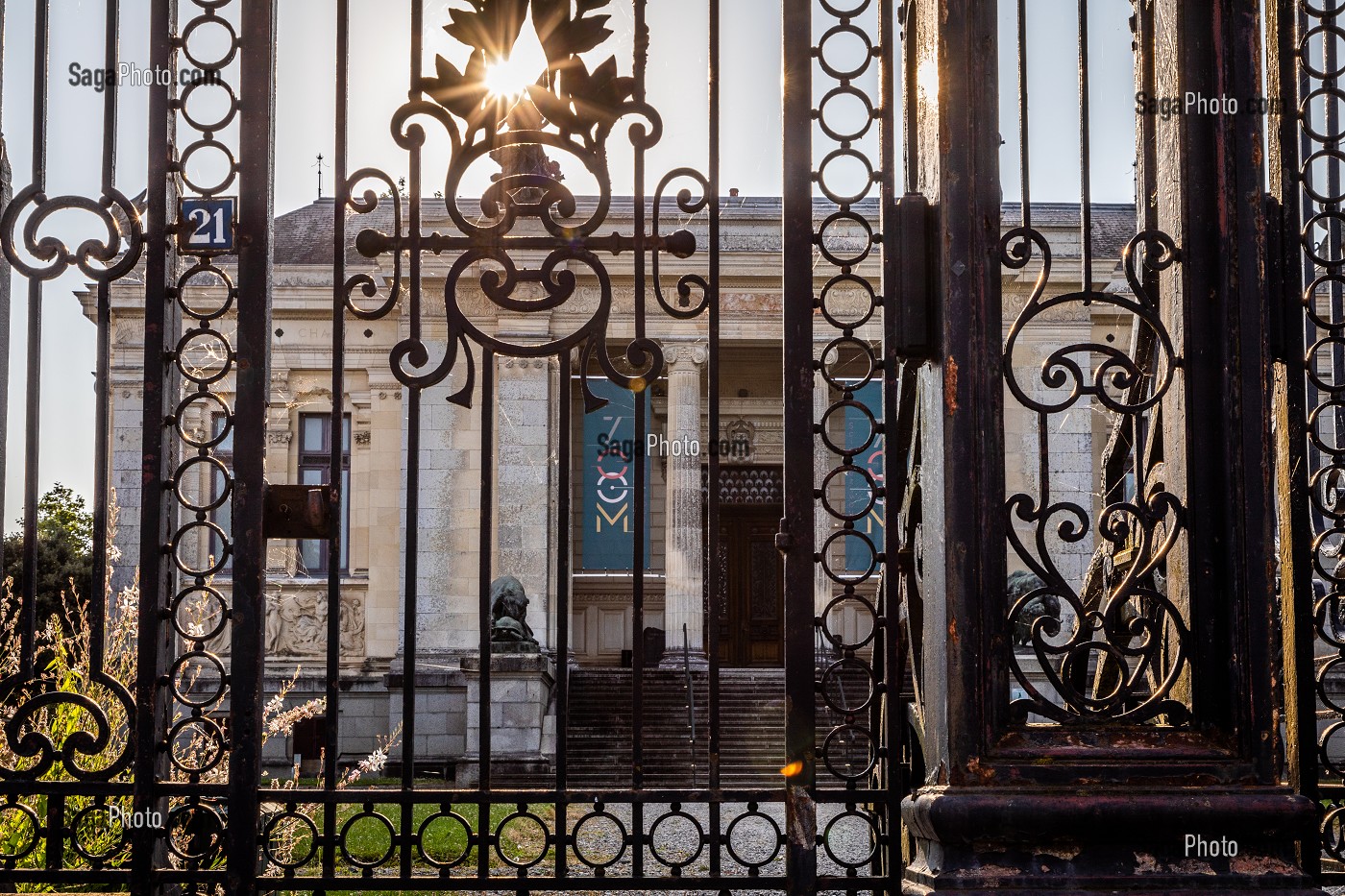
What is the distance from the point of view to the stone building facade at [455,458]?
64.8 ft

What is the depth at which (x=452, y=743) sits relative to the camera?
63.4 ft

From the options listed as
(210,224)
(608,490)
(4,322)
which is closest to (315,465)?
(608,490)

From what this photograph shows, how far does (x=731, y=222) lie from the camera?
2031cm

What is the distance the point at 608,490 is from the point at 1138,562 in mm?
16443

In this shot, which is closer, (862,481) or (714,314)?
(714,314)

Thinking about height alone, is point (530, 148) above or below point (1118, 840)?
above

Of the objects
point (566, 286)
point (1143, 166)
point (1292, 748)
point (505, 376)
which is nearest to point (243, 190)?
point (566, 286)

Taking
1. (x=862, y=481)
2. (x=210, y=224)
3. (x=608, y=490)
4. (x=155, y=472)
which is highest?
(x=210, y=224)

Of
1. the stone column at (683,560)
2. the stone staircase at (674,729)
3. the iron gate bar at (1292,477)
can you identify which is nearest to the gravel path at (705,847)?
the stone staircase at (674,729)

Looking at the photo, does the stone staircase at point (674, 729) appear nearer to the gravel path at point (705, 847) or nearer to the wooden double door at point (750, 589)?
the gravel path at point (705, 847)

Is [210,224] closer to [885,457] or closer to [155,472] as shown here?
[155,472]

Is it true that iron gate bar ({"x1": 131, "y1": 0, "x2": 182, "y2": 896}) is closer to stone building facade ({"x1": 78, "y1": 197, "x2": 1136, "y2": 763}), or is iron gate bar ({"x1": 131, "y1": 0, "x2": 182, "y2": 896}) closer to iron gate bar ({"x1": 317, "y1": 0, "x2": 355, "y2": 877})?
iron gate bar ({"x1": 317, "y1": 0, "x2": 355, "y2": 877})

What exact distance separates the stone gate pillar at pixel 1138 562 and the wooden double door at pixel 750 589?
20626 mm

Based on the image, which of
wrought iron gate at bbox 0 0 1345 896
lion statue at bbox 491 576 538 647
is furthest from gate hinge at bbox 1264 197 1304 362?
lion statue at bbox 491 576 538 647
